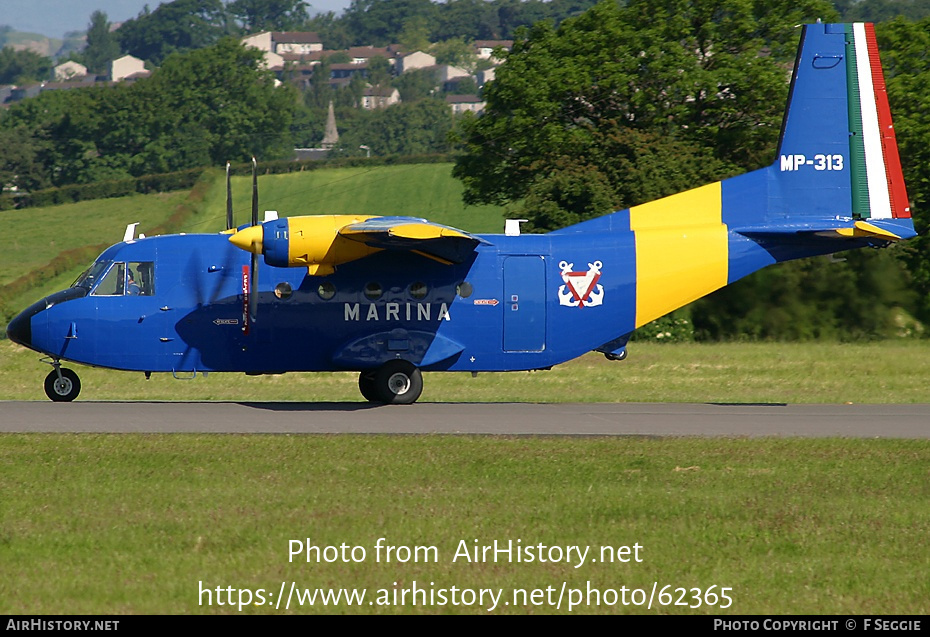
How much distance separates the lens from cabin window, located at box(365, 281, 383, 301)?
2192 centimetres

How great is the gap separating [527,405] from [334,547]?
451 inches

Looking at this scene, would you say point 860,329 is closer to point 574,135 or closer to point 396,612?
point 574,135

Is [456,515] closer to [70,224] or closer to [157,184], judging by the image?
[70,224]

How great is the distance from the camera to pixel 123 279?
21.8m

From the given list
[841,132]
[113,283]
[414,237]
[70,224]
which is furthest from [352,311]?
[70,224]

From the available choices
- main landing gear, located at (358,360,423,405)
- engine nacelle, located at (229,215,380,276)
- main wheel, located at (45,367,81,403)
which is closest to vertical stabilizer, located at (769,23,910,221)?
main landing gear, located at (358,360,423,405)

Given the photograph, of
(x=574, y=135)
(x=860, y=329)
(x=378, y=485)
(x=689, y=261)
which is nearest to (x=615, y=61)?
(x=574, y=135)

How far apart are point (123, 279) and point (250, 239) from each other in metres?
3.00

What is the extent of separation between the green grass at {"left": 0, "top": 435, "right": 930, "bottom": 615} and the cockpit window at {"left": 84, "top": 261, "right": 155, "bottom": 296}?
5003mm

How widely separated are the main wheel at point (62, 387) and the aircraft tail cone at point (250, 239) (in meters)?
4.36

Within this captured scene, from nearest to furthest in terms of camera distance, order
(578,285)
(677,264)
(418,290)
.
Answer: (418,290) → (578,285) → (677,264)

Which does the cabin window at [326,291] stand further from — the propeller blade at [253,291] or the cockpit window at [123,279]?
the cockpit window at [123,279]

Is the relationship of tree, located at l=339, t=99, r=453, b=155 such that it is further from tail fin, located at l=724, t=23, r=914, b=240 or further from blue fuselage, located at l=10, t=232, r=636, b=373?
blue fuselage, located at l=10, t=232, r=636, b=373

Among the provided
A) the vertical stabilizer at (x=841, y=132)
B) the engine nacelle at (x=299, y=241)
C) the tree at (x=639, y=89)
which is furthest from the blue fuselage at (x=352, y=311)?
the tree at (x=639, y=89)
